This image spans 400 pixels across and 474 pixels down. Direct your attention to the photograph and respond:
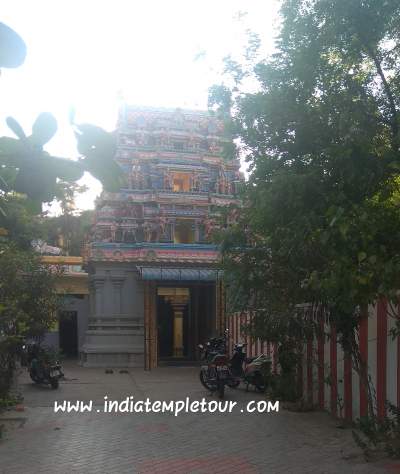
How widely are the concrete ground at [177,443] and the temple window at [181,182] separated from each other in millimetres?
9575

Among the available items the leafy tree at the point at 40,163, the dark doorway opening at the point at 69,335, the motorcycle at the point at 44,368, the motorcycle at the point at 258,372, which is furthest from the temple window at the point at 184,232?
the leafy tree at the point at 40,163

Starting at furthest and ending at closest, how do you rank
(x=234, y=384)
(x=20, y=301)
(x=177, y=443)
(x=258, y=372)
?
(x=234, y=384) → (x=258, y=372) → (x=20, y=301) → (x=177, y=443)

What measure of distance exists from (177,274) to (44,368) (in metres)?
5.95

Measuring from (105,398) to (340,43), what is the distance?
22.8 feet

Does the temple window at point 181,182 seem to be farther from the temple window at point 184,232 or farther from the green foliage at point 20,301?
the green foliage at point 20,301

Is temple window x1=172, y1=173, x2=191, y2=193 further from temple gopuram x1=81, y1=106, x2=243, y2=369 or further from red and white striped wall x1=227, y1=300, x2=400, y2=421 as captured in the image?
red and white striped wall x1=227, y1=300, x2=400, y2=421

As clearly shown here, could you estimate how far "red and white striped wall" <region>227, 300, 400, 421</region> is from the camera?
6.75 m

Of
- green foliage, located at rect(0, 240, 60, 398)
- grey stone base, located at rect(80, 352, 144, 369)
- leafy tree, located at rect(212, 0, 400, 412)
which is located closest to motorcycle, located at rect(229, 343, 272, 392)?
leafy tree, located at rect(212, 0, 400, 412)

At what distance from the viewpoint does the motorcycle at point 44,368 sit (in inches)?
456

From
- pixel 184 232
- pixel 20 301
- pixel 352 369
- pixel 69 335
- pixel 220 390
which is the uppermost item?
pixel 184 232

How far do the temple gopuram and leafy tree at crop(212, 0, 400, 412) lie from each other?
9.32m

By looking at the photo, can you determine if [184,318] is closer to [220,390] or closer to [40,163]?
[220,390]

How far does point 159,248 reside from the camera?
17.2m

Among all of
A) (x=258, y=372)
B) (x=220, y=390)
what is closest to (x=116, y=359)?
(x=258, y=372)
